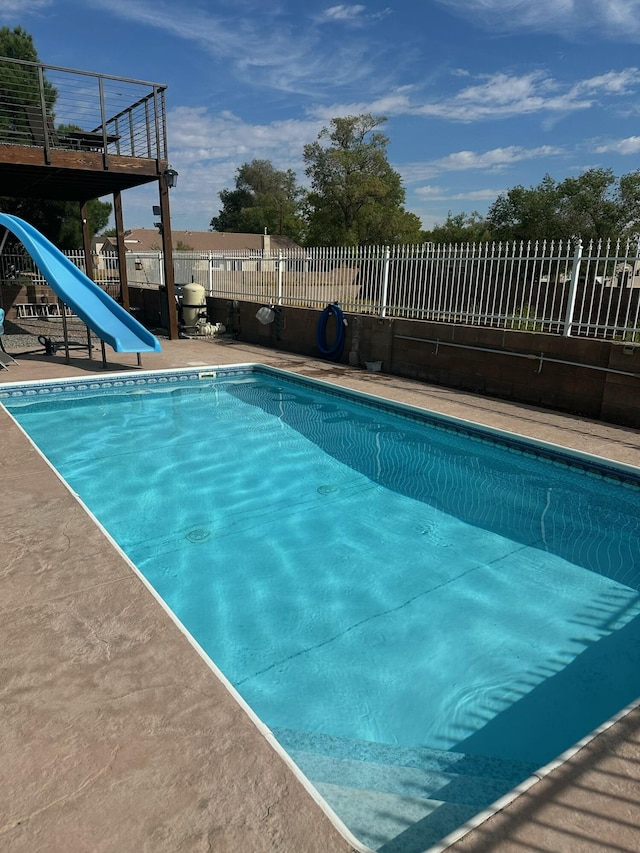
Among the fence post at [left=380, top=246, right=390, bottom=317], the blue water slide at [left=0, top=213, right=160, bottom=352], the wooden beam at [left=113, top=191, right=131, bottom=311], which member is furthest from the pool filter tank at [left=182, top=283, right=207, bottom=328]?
the fence post at [left=380, top=246, right=390, bottom=317]

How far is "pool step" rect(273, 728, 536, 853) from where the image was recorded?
206 cm

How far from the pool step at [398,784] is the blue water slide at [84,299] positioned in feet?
25.4

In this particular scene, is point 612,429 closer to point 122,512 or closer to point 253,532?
point 253,532

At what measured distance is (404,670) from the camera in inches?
126

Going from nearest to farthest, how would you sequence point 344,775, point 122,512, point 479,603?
1. point 344,775
2. point 479,603
3. point 122,512

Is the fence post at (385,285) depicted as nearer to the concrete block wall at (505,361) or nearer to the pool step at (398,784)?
the concrete block wall at (505,361)

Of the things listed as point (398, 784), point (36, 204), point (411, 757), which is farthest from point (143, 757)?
point (36, 204)

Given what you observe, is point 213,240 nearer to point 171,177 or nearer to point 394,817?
point 171,177

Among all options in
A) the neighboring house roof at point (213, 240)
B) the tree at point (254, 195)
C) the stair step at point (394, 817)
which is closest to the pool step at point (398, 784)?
the stair step at point (394, 817)

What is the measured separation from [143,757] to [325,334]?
9.76 m

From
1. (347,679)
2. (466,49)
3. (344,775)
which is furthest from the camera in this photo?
(466,49)

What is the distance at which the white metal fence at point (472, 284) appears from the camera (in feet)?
23.1

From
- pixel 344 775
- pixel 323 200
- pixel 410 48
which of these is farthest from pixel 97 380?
pixel 323 200

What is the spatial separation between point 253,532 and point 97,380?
547 centimetres
